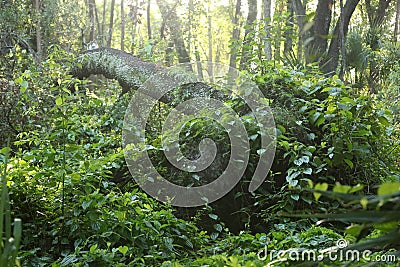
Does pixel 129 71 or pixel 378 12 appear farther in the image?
pixel 378 12

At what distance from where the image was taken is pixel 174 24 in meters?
14.2

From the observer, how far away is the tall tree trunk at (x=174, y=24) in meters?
12.8

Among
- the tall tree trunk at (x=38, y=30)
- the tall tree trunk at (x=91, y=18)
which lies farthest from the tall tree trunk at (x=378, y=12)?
the tall tree trunk at (x=38, y=30)

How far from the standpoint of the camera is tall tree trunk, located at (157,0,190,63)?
42.1 feet

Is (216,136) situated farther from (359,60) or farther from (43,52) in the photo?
(359,60)

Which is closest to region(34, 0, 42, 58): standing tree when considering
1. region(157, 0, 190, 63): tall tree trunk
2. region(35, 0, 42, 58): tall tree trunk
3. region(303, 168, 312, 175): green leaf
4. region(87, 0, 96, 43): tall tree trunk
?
region(35, 0, 42, 58): tall tree trunk

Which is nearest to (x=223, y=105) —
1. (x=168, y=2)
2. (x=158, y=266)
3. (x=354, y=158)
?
(x=354, y=158)

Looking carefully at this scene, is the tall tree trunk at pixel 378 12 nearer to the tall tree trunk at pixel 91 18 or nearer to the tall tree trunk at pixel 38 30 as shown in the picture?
the tall tree trunk at pixel 91 18

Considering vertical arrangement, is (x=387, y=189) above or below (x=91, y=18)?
below

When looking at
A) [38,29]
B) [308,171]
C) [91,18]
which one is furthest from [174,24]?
[308,171]

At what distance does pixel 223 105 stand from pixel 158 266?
2.48 meters

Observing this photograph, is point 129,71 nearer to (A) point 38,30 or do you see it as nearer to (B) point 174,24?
(A) point 38,30

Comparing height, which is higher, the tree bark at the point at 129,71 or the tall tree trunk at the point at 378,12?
the tall tree trunk at the point at 378,12

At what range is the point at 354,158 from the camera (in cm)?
410
